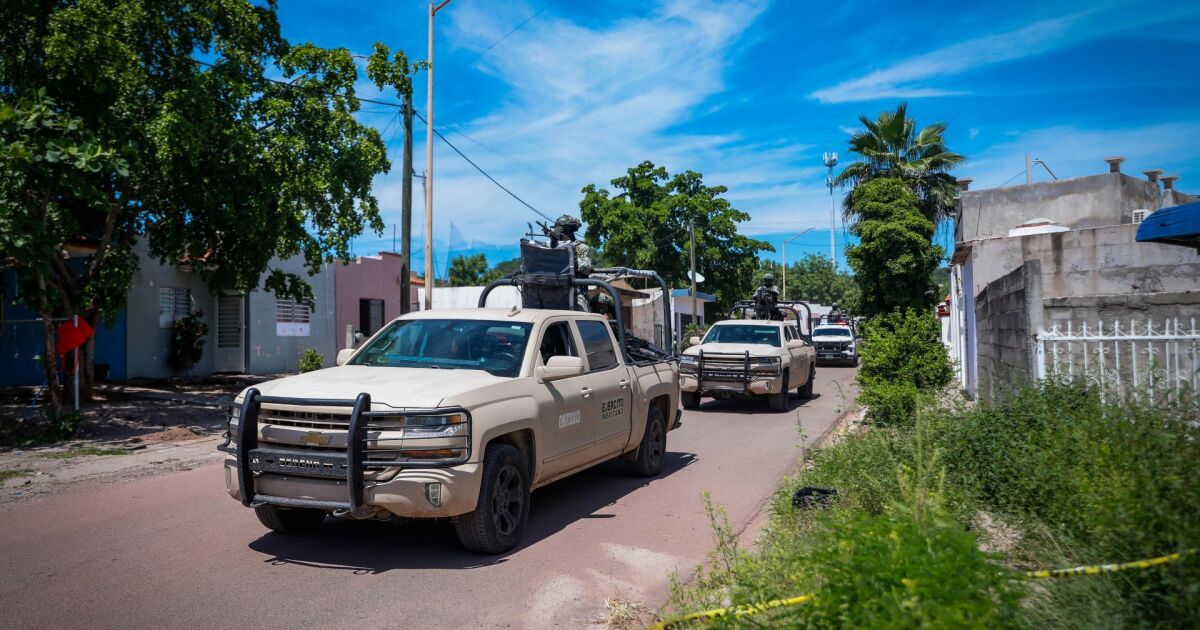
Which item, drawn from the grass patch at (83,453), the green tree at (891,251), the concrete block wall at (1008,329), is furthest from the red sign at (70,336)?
the green tree at (891,251)

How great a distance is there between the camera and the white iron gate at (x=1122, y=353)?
700 centimetres

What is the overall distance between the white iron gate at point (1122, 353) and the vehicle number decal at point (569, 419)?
4130 millimetres

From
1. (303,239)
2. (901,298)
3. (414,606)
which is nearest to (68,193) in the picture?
(303,239)

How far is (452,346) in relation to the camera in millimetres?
6629

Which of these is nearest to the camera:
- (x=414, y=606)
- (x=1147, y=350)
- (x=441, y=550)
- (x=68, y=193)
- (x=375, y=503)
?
(x=414, y=606)

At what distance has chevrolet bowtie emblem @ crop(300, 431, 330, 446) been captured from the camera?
526 centimetres

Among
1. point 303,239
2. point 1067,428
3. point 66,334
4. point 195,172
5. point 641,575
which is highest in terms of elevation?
point 195,172

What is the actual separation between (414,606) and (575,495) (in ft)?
10.6

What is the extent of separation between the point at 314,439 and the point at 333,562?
0.94 metres

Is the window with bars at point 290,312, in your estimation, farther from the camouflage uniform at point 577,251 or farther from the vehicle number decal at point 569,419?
the vehicle number decal at point 569,419

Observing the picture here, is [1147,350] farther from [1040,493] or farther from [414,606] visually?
[414,606]

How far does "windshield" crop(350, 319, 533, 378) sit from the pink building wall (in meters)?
19.0

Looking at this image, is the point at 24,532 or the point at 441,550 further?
the point at 24,532

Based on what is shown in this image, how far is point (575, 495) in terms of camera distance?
25.7 feet
